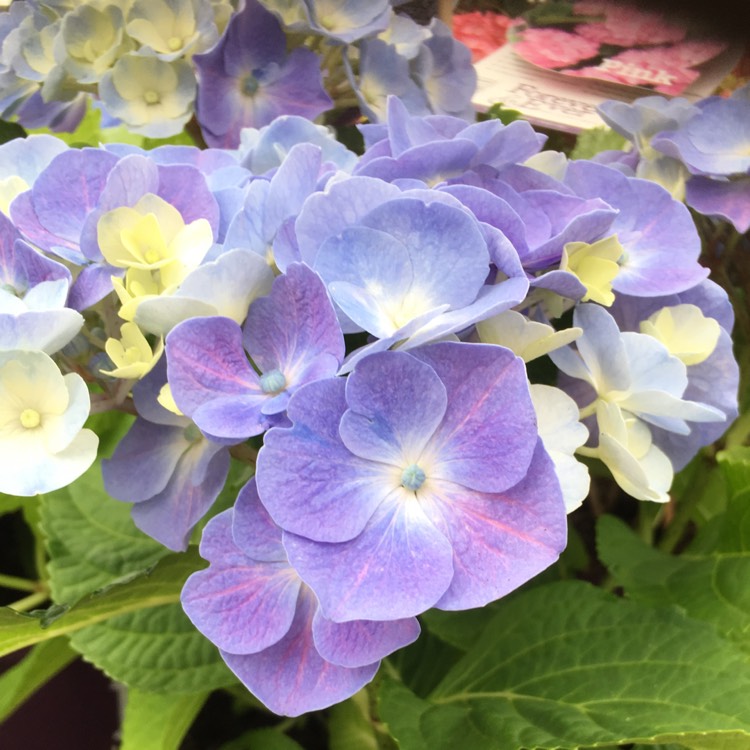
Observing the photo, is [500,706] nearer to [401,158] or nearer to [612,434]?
[612,434]

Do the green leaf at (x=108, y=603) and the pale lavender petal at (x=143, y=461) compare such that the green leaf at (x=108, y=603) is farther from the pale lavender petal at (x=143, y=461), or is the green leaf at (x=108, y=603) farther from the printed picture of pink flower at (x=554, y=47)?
the printed picture of pink flower at (x=554, y=47)

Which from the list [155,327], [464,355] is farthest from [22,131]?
[464,355]

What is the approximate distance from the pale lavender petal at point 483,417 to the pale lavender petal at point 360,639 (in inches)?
2.5

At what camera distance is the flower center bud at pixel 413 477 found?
0.31 meters

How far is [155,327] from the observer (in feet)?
1.12

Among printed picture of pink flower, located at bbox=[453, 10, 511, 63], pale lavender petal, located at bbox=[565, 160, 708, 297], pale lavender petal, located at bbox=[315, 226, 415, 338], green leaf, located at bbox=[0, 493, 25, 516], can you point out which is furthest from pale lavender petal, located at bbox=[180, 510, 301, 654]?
printed picture of pink flower, located at bbox=[453, 10, 511, 63]

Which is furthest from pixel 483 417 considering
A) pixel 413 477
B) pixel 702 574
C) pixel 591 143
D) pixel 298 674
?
pixel 591 143

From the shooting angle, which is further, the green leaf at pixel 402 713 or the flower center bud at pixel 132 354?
the green leaf at pixel 402 713

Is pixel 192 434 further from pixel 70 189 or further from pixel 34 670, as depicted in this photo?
pixel 34 670

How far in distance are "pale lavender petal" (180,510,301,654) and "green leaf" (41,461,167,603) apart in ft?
0.96

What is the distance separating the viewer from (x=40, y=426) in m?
0.35

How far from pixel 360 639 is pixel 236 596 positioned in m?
0.06

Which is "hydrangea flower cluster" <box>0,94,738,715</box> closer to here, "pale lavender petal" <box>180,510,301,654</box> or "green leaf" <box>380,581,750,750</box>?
"pale lavender petal" <box>180,510,301,654</box>

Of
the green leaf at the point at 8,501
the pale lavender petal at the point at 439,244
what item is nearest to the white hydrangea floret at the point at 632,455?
the pale lavender petal at the point at 439,244
